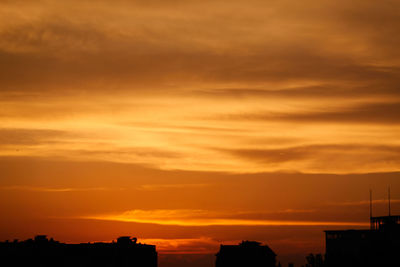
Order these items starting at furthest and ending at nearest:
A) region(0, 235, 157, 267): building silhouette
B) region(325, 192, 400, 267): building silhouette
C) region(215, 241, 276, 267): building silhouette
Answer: region(215, 241, 276, 267): building silhouette → region(0, 235, 157, 267): building silhouette → region(325, 192, 400, 267): building silhouette

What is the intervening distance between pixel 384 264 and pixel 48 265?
58.8m

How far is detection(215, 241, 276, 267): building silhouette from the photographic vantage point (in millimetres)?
139375

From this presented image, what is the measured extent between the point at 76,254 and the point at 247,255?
34.0m

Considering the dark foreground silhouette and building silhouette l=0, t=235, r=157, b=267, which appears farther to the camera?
building silhouette l=0, t=235, r=157, b=267

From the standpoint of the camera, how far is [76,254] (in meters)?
131

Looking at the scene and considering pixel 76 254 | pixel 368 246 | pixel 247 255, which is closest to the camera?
pixel 368 246

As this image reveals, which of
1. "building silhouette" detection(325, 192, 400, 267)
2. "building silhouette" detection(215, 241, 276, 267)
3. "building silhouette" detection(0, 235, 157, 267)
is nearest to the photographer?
"building silhouette" detection(325, 192, 400, 267)

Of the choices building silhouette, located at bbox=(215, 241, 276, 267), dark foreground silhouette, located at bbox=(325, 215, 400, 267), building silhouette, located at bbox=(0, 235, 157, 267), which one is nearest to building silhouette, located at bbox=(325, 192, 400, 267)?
dark foreground silhouette, located at bbox=(325, 215, 400, 267)

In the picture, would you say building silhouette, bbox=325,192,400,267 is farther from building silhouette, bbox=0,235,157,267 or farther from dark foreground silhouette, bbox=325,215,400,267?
building silhouette, bbox=0,235,157,267

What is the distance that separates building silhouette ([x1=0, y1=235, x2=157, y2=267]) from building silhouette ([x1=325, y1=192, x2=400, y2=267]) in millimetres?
38691

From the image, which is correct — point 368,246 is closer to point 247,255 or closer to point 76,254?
point 247,255

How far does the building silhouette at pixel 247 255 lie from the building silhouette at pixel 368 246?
1518cm

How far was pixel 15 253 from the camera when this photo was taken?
121312mm

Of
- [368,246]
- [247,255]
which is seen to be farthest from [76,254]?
[368,246]
